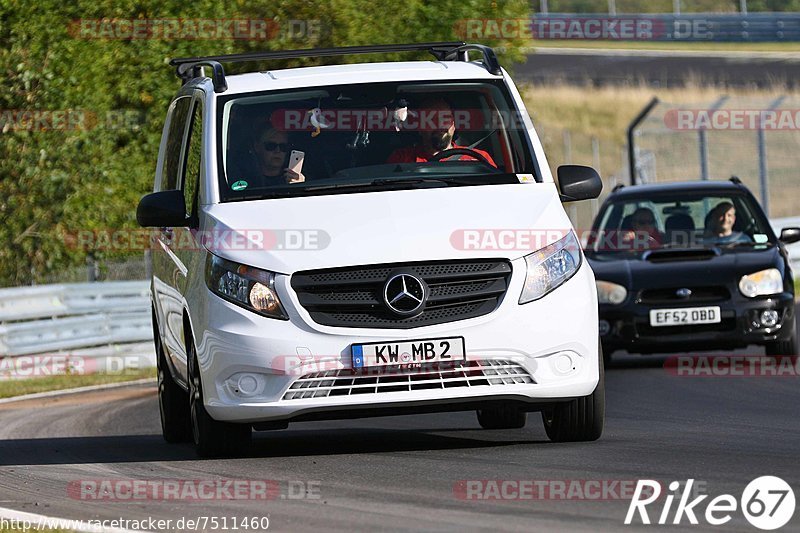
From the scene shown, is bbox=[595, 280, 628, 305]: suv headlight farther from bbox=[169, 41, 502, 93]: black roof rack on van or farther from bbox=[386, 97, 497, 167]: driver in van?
bbox=[386, 97, 497, 167]: driver in van

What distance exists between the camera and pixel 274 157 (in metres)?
9.75

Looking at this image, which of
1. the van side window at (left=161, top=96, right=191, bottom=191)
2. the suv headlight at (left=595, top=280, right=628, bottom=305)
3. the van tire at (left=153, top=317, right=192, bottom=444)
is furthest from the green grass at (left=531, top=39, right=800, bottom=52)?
the van tire at (left=153, top=317, right=192, bottom=444)

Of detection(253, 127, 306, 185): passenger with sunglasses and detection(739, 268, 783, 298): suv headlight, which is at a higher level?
detection(253, 127, 306, 185): passenger with sunglasses

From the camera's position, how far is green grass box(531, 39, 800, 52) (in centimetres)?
5625

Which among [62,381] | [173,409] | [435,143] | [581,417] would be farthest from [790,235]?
[62,381]

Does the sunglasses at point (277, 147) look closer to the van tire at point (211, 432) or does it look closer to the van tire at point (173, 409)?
the van tire at point (211, 432)

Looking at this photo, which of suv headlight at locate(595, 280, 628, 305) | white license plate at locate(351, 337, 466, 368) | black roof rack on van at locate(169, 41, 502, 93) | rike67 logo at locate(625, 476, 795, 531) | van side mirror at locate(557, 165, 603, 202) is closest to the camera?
rike67 logo at locate(625, 476, 795, 531)

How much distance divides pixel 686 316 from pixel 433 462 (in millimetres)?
6098

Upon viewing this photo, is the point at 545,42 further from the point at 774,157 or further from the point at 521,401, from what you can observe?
the point at 521,401

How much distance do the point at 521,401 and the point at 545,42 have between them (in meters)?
51.2

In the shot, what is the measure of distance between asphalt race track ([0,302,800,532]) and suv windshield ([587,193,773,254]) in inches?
90.3

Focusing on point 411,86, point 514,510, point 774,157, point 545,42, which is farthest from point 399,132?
point 545,42

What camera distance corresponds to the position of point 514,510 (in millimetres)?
7129

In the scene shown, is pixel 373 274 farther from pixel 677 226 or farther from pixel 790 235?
pixel 677 226
